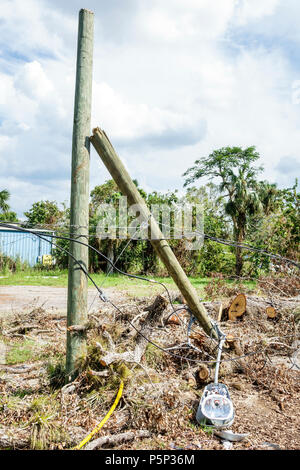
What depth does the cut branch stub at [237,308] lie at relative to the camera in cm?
673

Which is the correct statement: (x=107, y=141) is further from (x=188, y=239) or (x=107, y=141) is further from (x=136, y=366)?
(x=188, y=239)

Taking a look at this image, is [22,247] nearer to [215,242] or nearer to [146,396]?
[215,242]

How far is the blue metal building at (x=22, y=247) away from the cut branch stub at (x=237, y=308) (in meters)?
10.8

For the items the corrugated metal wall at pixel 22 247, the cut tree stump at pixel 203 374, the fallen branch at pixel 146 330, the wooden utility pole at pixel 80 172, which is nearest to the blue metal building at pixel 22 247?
the corrugated metal wall at pixel 22 247

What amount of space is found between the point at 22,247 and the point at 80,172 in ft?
49.2

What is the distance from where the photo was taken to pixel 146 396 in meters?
3.56

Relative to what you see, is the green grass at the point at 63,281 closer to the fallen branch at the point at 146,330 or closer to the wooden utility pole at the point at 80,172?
the fallen branch at the point at 146,330

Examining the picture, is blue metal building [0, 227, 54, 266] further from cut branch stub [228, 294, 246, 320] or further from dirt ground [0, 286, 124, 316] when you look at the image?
cut branch stub [228, 294, 246, 320]

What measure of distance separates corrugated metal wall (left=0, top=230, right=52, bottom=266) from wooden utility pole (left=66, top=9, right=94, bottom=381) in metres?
12.5

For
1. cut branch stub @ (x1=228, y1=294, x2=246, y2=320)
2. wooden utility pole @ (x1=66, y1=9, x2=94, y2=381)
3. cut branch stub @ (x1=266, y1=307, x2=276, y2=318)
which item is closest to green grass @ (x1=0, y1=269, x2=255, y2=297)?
cut branch stub @ (x1=228, y1=294, x2=246, y2=320)

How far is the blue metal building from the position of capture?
1642 centimetres

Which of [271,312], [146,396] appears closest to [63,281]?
[271,312]

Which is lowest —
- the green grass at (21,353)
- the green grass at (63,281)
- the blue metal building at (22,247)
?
the green grass at (21,353)
